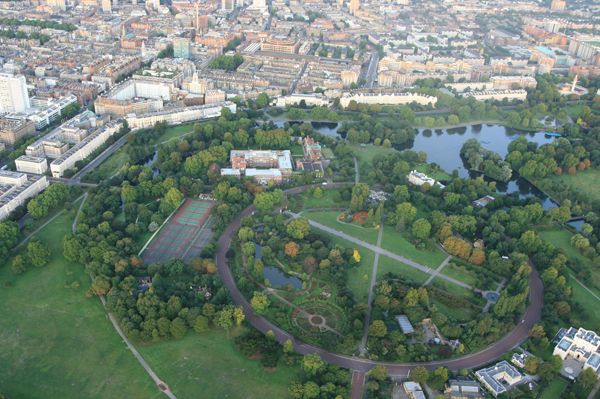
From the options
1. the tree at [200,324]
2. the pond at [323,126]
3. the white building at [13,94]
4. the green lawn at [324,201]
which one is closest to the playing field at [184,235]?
the tree at [200,324]

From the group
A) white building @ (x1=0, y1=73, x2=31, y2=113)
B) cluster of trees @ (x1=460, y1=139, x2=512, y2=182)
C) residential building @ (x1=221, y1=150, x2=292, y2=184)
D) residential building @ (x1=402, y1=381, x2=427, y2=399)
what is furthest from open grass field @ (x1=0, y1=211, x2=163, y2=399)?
cluster of trees @ (x1=460, y1=139, x2=512, y2=182)

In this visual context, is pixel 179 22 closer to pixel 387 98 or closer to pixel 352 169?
pixel 387 98

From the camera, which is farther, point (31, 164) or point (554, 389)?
point (31, 164)

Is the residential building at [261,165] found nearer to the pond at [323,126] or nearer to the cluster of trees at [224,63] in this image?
the pond at [323,126]

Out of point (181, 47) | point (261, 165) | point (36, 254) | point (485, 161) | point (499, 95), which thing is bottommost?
point (36, 254)

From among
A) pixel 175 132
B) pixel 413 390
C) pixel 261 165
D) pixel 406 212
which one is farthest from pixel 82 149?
pixel 413 390

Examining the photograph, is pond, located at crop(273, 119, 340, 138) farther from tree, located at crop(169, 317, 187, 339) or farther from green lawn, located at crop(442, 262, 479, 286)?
tree, located at crop(169, 317, 187, 339)

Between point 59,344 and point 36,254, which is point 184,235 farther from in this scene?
point 59,344
